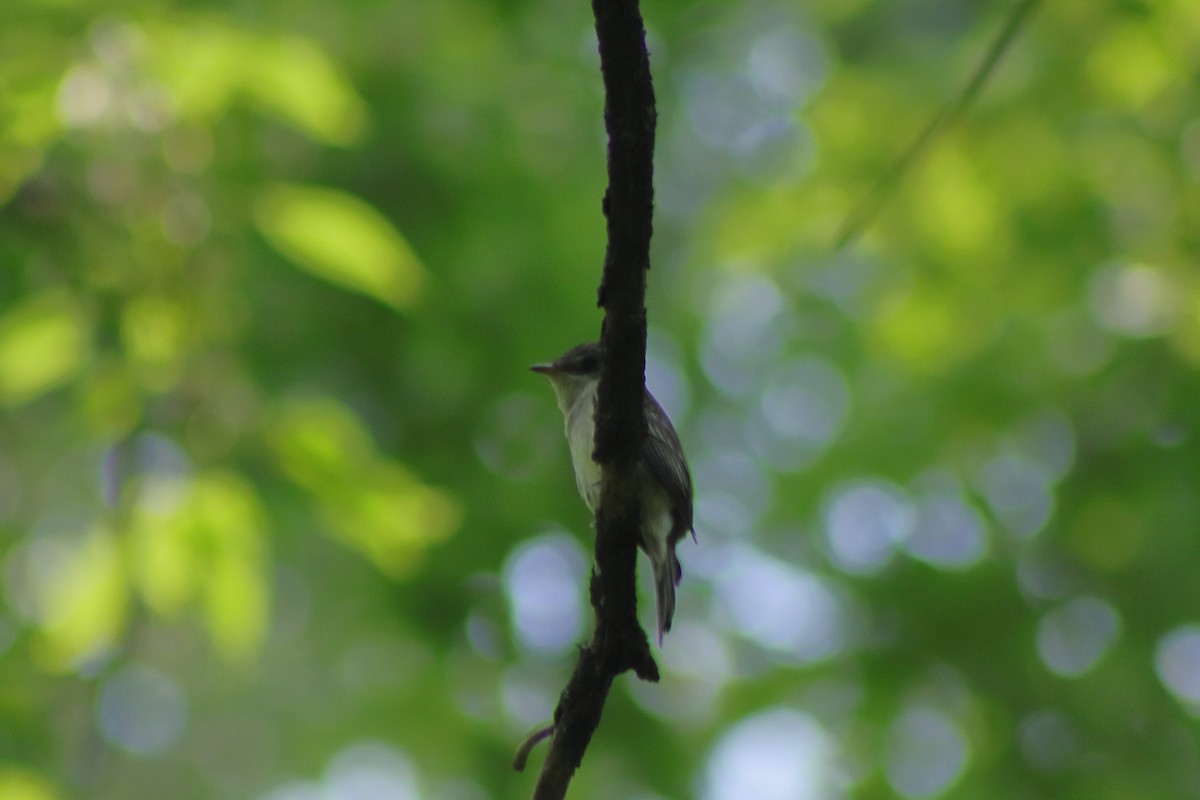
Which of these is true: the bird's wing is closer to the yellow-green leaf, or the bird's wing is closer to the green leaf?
the green leaf

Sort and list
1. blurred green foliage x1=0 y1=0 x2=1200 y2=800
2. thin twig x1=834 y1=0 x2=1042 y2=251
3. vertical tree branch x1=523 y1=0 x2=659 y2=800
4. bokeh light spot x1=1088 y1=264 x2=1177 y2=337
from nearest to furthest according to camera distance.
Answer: thin twig x1=834 y1=0 x2=1042 y2=251, vertical tree branch x1=523 y1=0 x2=659 y2=800, blurred green foliage x1=0 y1=0 x2=1200 y2=800, bokeh light spot x1=1088 y1=264 x2=1177 y2=337

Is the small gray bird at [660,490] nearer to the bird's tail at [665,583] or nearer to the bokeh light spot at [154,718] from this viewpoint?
the bird's tail at [665,583]

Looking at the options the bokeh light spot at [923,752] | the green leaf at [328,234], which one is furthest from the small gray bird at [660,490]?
the bokeh light spot at [923,752]

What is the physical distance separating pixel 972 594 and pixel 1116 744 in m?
1.03

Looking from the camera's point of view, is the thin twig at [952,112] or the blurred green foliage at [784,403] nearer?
the thin twig at [952,112]

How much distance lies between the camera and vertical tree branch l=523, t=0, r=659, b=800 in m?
2.15

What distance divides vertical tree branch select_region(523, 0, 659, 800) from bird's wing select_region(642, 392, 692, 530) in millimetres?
636

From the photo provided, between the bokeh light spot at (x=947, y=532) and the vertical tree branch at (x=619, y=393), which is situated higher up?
the bokeh light spot at (x=947, y=532)

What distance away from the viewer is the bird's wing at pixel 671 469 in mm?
3541

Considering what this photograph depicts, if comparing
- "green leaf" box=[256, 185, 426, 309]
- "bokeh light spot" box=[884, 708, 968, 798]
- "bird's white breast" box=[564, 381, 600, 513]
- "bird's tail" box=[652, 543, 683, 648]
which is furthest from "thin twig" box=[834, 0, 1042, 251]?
"bokeh light spot" box=[884, 708, 968, 798]

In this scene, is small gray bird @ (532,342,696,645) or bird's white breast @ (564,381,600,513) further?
bird's white breast @ (564,381,600,513)

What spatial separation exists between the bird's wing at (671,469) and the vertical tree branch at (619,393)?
64cm

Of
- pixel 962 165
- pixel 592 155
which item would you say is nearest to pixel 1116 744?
pixel 962 165

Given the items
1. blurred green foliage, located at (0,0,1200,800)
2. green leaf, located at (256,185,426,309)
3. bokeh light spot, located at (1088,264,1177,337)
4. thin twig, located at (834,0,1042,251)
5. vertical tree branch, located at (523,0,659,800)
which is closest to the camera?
thin twig, located at (834,0,1042,251)
